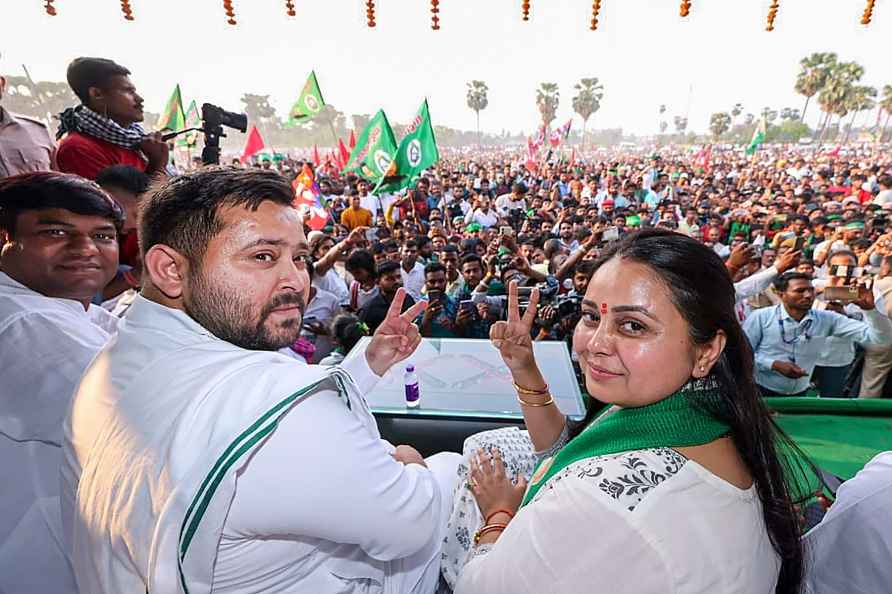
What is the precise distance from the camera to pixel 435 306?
4.21 meters

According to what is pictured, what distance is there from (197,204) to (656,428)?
1.28m

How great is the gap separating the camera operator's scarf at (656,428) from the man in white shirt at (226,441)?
0.41m

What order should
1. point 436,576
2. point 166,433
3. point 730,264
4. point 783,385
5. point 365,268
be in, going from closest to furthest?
point 166,433 → point 436,576 → point 783,385 → point 730,264 → point 365,268

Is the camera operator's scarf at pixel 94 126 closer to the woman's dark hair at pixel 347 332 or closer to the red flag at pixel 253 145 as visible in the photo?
the woman's dark hair at pixel 347 332

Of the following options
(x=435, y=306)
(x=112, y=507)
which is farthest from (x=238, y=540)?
(x=435, y=306)

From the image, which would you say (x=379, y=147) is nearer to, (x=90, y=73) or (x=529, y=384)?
(x=90, y=73)

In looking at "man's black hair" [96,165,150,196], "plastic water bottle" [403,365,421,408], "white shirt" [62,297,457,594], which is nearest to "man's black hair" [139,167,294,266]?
"white shirt" [62,297,457,594]

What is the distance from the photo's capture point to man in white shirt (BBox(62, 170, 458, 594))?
89cm

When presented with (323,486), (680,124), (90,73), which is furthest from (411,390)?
Answer: (680,124)

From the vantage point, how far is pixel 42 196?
1876 millimetres

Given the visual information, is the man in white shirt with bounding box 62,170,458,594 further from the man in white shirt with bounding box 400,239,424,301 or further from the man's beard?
the man in white shirt with bounding box 400,239,424,301

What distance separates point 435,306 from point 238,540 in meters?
3.27

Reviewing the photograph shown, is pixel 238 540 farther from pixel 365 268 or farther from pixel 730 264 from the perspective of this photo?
pixel 730 264

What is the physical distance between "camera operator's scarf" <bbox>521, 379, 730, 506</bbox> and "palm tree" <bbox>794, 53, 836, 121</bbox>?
5690 centimetres
